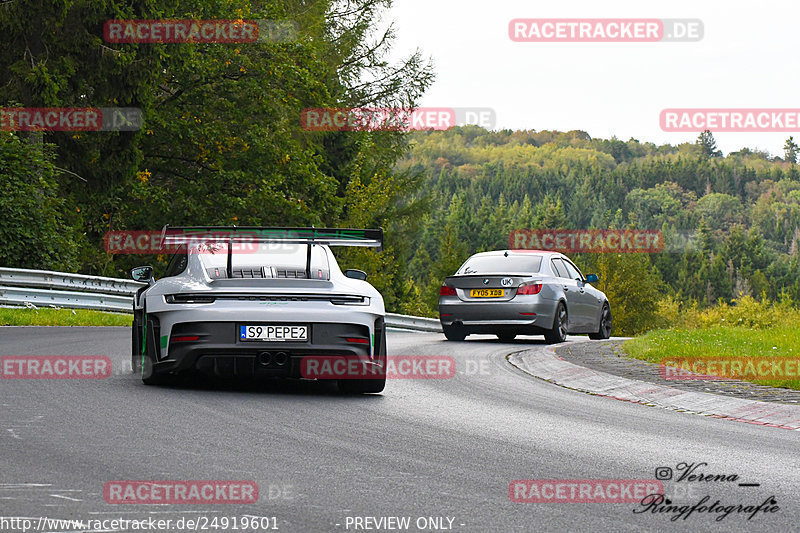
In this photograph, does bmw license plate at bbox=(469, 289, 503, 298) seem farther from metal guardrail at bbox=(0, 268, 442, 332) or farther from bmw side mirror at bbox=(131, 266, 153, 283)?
metal guardrail at bbox=(0, 268, 442, 332)

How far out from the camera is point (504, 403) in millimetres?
9594

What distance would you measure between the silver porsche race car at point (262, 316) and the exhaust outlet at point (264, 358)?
11 mm

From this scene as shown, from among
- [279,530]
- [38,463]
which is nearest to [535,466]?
[279,530]

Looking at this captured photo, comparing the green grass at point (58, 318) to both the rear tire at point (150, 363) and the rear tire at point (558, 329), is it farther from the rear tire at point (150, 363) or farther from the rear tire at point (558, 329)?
the rear tire at point (150, 363)

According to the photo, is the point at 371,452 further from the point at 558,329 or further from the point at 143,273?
the point at 558,329

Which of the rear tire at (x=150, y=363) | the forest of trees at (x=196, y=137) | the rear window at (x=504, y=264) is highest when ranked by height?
the forest of trees at (x=196, y=137)

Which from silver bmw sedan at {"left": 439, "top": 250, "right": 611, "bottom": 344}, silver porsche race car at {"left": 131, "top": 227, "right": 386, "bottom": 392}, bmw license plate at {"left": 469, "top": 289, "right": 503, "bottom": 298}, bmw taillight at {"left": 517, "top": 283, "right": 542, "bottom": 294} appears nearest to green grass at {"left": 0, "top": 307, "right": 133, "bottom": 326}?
silver bmw sedan at {"left": 439, "top": 250, "right": 611, "bottom": 344}

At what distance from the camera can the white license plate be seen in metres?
9.04

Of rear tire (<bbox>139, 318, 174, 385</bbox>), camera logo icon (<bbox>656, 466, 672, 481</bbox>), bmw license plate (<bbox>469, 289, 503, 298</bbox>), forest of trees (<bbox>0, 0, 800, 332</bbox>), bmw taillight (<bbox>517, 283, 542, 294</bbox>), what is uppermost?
forest of trees (<bbox>0, 0, 800, 332</bbox>)

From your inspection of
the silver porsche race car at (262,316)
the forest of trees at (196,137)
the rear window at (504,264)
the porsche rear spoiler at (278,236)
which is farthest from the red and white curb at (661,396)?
the forest of trees at (196,137)

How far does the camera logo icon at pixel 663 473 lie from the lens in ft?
20.3

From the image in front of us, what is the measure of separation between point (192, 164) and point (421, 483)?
2902 cm

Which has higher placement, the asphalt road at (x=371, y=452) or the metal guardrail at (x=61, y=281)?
the metal guardrail at (x=61, y=281)

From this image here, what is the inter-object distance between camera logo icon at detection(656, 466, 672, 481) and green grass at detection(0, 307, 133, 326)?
15.5 m
